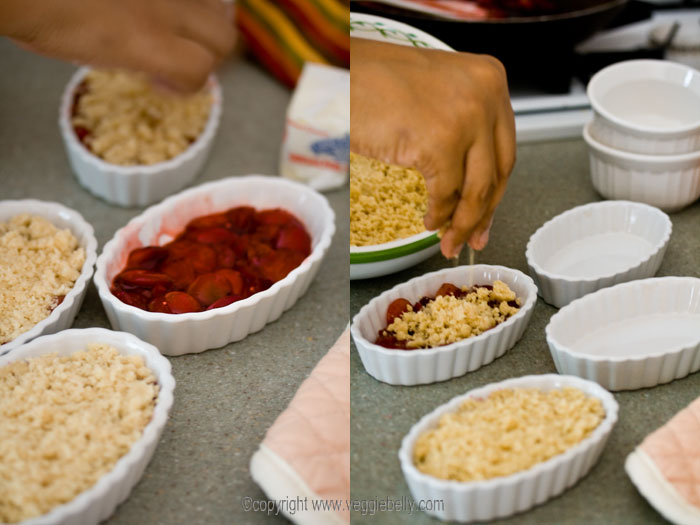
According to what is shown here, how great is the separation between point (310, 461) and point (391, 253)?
235mm

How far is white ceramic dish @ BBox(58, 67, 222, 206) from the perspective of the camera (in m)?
0.97

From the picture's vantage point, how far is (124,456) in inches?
22.7

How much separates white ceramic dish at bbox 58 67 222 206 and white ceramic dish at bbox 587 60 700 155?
49cm

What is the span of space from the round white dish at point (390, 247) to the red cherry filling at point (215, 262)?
11 centimetres

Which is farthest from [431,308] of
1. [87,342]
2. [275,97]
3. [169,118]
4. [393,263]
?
[275,97]

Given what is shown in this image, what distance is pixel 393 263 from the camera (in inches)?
29.1

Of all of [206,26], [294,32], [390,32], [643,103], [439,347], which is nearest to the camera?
[439,347]

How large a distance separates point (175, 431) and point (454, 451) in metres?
0.25

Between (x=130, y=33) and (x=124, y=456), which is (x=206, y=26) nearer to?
(x=130, y=33)

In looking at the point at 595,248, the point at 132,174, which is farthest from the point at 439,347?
the point at 132,174

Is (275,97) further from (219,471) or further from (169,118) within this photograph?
(219,471)

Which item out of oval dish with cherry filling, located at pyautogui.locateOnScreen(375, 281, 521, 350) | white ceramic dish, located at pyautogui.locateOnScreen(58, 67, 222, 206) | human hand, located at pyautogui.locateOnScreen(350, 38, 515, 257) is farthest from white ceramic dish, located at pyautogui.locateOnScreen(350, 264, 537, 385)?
white ceramic dish, located at pyautogui.locateOnScreen(58, 67, 222, 206)

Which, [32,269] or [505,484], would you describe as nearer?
[505,484]

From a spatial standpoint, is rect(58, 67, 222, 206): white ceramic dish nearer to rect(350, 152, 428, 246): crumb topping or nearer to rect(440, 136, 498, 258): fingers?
rect(350, 152, 428, 246): crumb topping
